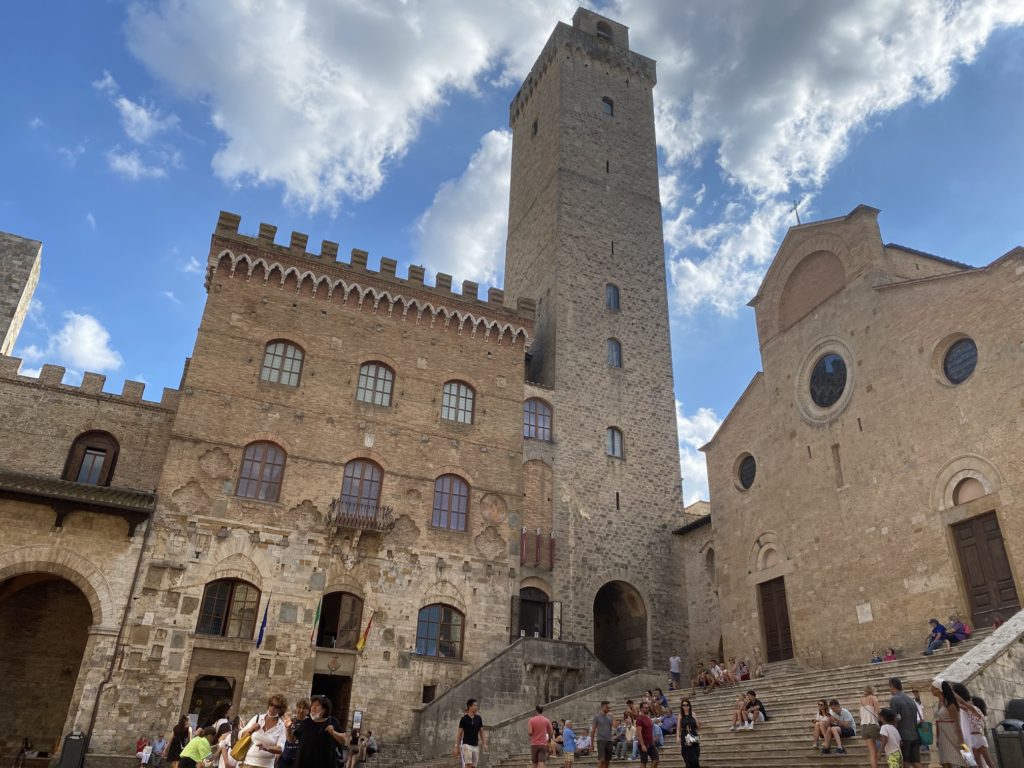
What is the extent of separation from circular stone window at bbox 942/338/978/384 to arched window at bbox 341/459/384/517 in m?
15.0

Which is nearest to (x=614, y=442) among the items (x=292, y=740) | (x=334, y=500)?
(x=334, y=500)

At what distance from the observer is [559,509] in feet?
81.9

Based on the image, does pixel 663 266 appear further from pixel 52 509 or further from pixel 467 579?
pixel 52 509

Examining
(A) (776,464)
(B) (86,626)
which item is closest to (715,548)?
(A) (776,464)

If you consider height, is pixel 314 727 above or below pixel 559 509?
below

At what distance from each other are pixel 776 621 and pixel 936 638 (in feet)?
20.2

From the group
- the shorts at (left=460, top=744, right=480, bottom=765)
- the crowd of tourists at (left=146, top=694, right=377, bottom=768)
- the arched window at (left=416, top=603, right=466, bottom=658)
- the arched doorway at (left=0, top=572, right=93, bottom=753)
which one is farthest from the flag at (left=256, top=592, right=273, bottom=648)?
the crowd of tourists at (left=146, top=694, right=377, bottom=768)

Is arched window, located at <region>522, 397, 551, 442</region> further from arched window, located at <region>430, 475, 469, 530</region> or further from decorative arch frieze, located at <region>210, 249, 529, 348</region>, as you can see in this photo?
arched window, located at <region>430, 475, 469, 530</region>

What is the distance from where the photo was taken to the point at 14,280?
26.1 meters

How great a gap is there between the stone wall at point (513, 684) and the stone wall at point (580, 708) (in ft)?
1.61

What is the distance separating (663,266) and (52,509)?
2317 cm

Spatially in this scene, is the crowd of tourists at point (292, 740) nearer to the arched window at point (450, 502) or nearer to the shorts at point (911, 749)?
the shorts at point (911, 749)

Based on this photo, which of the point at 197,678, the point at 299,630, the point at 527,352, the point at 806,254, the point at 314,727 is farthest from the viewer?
the point at 527,352

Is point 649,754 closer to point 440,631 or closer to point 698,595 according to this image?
point 440,631
